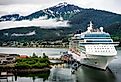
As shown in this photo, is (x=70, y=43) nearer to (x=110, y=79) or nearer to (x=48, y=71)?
(x=48, y=71)

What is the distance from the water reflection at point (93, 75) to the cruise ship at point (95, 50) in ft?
0.87

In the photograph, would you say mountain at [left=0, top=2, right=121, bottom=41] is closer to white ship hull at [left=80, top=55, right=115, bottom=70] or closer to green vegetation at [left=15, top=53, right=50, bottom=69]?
green vegetation at [left=15, top=53, right=50, bottom=69]

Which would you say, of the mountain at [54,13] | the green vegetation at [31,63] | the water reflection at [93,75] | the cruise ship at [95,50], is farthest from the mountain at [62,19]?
the water reflection at [93,75]

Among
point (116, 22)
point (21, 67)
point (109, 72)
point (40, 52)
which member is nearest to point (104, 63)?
point (109, 72)

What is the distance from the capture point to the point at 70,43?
618 inches

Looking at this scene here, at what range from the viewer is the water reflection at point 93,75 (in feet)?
31.9

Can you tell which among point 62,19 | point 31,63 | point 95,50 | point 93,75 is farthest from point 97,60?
point 62,19

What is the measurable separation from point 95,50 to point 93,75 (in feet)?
5.08

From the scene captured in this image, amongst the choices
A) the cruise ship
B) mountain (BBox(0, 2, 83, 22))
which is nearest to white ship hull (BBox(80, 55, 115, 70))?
the cruise ship

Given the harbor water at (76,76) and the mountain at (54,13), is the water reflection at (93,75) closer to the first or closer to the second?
the harbor water at (76,76)

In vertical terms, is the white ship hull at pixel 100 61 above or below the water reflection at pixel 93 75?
above

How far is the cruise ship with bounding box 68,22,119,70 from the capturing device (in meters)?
11.4

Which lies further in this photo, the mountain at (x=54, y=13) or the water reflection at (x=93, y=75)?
the mountain at (x=54, y=13)

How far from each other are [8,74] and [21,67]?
3.01 ft
